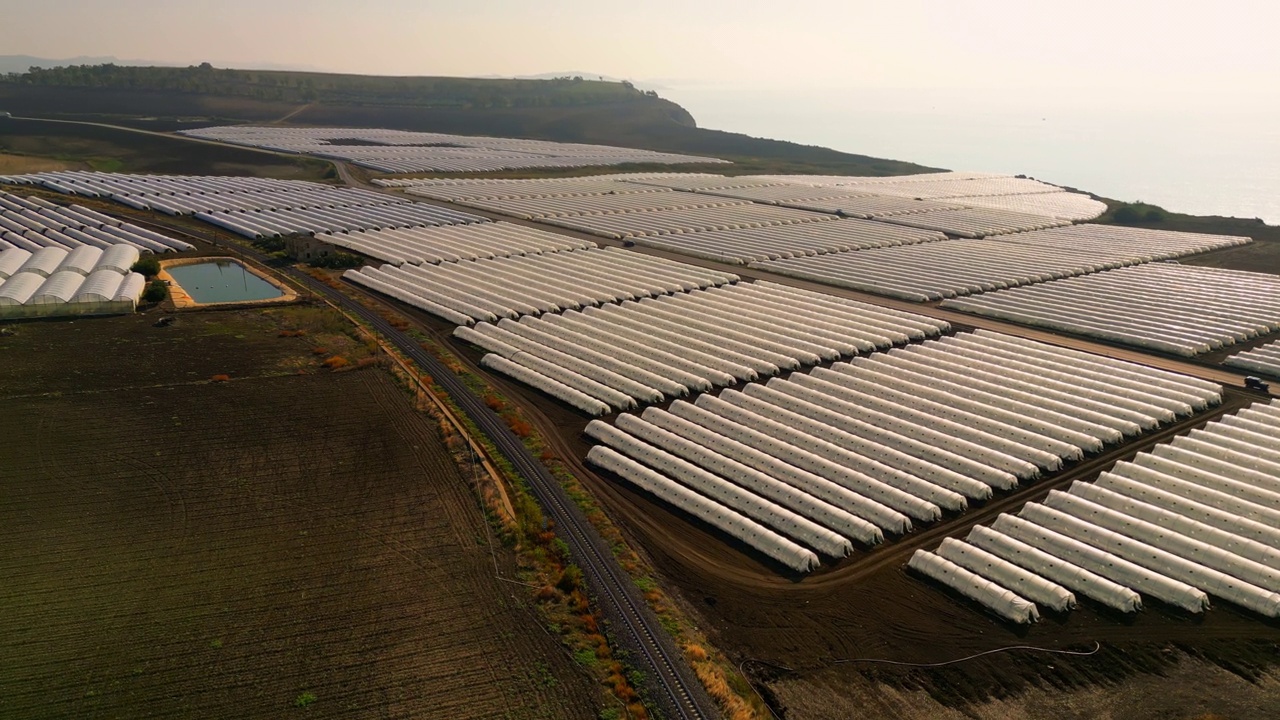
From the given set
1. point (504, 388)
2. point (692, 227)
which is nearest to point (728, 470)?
point (504, 388)

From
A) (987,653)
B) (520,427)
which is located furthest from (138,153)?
(987,653)

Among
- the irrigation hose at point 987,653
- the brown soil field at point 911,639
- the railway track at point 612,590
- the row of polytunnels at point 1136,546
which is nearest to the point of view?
the railway track at point 612,590

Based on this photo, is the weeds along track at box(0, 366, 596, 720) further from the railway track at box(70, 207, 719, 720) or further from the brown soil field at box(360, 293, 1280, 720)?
the brown soil field at box(360, 293, 1280, 720)

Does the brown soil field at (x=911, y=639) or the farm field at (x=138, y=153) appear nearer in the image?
the brown soil field at (x=911, y=639)

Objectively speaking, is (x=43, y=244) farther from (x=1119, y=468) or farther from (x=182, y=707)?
(x=1119, y=468)

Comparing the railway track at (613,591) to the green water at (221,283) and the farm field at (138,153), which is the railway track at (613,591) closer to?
the green water at (221,283)

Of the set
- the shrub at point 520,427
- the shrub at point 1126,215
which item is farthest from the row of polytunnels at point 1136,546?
the shrub at point 1126,215
